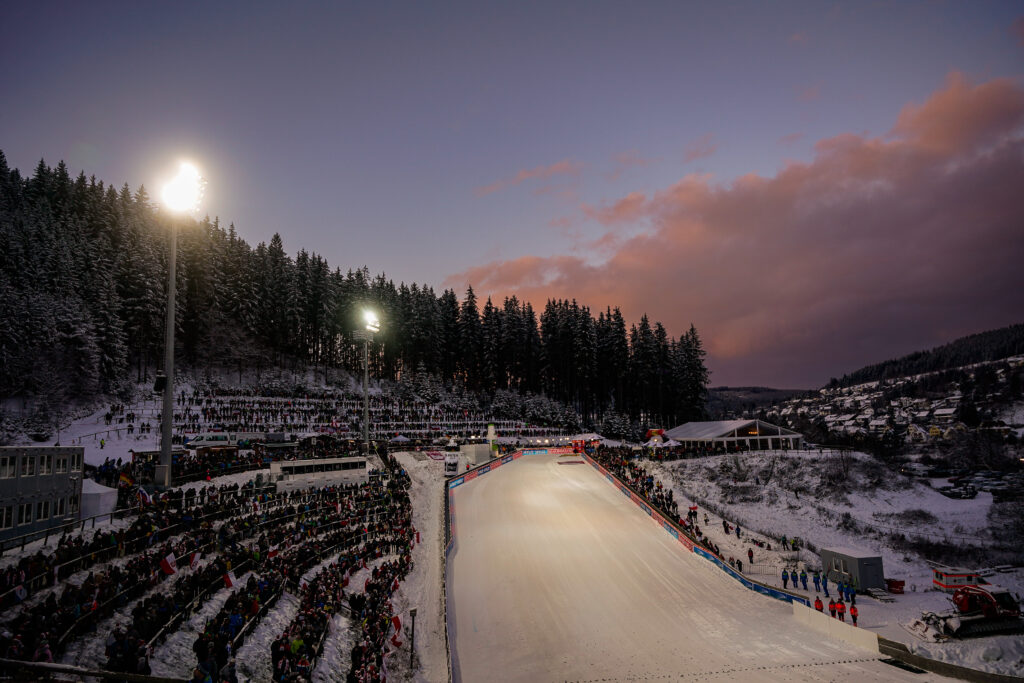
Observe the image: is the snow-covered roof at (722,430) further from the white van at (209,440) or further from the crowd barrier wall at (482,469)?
the white van at (209,440)

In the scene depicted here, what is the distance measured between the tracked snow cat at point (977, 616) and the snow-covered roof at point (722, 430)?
1711 inches

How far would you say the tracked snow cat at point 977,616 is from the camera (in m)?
23.7

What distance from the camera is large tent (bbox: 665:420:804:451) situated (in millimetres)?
67812

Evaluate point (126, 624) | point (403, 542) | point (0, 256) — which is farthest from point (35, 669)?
point (0, 256)

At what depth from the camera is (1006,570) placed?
35.6 m

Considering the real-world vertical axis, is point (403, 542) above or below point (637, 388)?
below

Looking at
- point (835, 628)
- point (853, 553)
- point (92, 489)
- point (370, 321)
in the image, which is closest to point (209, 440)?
point (370, 321)

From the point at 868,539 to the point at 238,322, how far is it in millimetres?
79898

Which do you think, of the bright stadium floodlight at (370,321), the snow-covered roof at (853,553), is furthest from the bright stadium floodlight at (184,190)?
the snow-covered roof at (853,553)

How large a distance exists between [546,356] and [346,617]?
88829 mm

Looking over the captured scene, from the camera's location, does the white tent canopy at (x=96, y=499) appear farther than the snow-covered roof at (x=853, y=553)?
No

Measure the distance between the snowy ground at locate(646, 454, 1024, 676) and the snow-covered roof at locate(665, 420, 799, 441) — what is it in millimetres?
9299

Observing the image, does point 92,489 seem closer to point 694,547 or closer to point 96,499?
point 96,499

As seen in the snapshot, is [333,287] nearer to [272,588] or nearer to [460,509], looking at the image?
[460,509]
